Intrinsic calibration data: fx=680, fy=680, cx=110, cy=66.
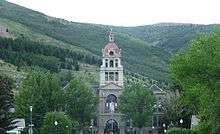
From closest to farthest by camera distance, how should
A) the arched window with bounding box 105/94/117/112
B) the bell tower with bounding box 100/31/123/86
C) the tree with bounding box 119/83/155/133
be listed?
the tree with bounding box 119/83/155/133 < the bell tower with bounding box 100/31/123/86 < the arched window with bounding box 105/94/117/112

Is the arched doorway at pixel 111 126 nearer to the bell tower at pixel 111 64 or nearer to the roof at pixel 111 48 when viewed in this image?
the bell tower at pixel 111 64

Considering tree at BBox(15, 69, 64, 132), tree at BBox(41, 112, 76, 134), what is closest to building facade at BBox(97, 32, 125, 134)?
tree at BBox(15, 69, 64, 132)

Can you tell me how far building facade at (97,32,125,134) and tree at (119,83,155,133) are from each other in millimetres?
10339

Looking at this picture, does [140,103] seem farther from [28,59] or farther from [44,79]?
[28,59]

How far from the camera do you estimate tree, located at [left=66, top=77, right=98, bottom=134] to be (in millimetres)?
111375

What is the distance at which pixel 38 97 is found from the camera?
319 feet

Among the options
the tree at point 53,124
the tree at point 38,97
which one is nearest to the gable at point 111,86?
the tree at point 38,97

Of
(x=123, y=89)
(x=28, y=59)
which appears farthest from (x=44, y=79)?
(x=28, y=59)

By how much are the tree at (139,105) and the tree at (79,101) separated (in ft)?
27.7

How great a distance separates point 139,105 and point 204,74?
65802 millimetres

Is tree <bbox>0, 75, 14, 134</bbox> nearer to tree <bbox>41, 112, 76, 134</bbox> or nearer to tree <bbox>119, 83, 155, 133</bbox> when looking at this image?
tree <bbox>41, 112, 76, 134</bbox>

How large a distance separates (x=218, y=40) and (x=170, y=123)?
5596 cm

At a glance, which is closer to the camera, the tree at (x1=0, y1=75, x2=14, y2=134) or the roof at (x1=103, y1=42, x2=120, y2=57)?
the tree at (x1=0, y1=75, x2=14, y2=134)

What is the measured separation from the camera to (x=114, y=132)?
13200 cm
